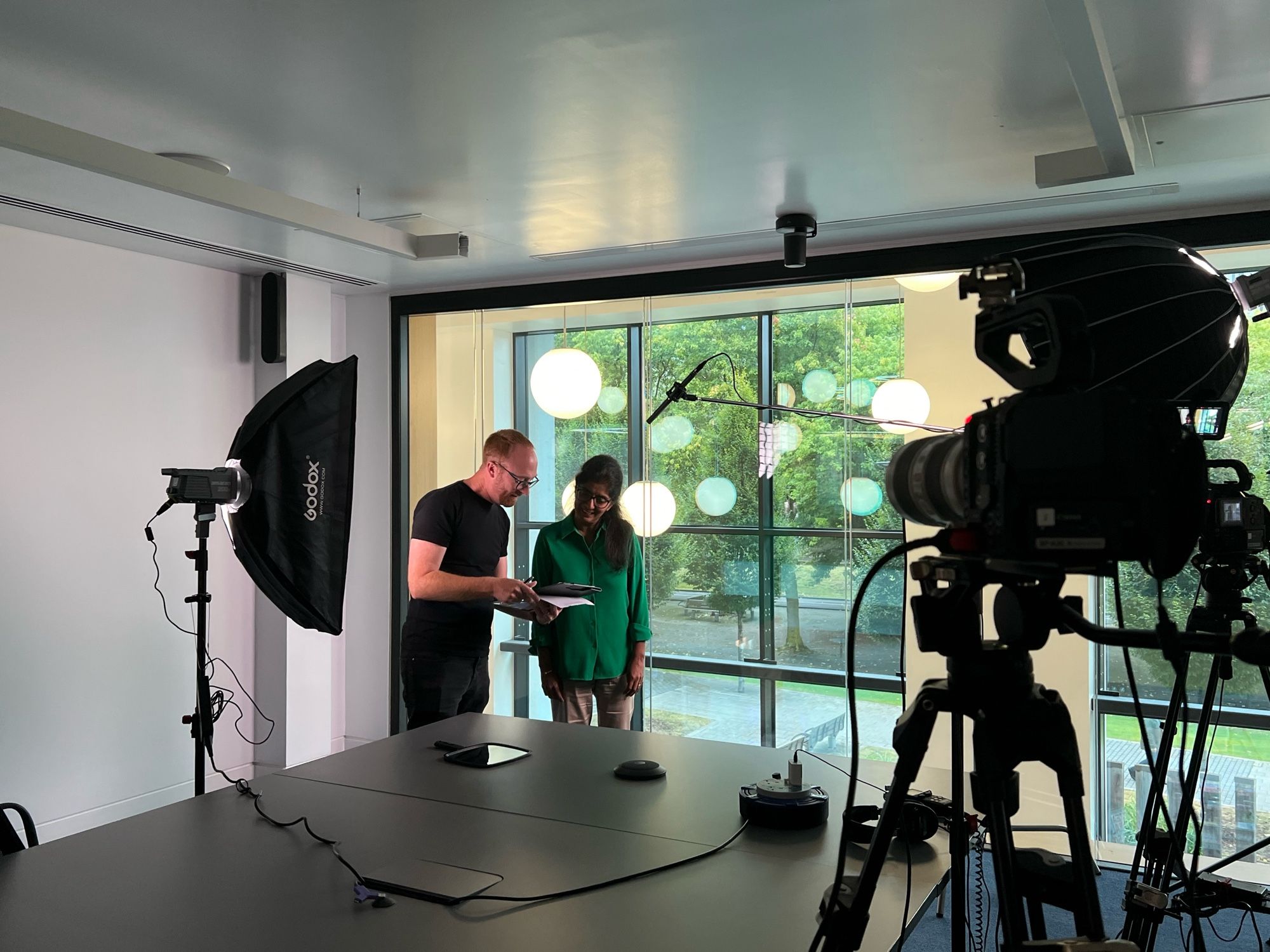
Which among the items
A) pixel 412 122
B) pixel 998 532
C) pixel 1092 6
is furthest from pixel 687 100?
pixel 998 532

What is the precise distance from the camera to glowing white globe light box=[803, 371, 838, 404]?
4.64 metres

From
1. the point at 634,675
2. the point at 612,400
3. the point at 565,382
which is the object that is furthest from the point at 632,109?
the point at 612,400

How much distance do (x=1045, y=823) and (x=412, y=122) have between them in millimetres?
3643

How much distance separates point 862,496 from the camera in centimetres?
458

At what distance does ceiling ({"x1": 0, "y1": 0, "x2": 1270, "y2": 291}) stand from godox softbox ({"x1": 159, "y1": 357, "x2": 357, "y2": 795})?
0.79 meters

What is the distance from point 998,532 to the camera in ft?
3.49

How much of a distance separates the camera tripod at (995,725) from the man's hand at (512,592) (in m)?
2.27

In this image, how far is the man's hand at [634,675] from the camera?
3857 millimetres

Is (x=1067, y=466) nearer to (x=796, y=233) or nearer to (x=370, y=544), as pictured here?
(x=796, y=233)

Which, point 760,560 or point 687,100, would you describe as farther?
point 760,560

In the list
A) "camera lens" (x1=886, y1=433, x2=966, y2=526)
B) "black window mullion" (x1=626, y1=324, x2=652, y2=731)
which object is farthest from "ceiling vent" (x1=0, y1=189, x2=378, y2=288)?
"camera lens" (x1=886, y1=433, x2=966, y2=526)

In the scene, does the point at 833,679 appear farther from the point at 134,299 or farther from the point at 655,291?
the point at 134,299

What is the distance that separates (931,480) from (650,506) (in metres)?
3.78

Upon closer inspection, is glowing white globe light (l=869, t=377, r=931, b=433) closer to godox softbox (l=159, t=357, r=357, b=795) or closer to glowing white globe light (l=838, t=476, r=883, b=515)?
glowing white globe light (l=838, t=476, r=883, b=515)
